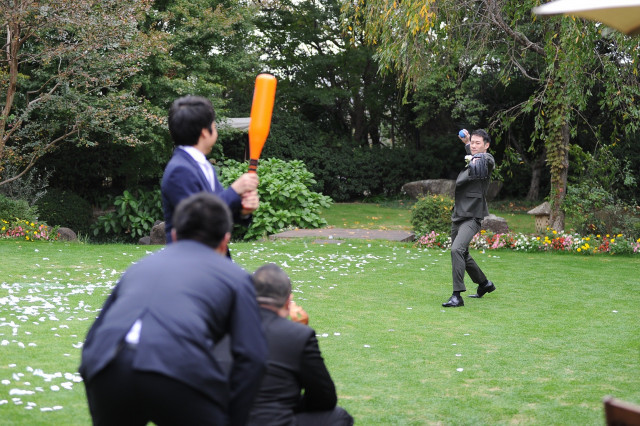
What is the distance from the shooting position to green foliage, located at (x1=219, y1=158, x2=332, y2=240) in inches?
648

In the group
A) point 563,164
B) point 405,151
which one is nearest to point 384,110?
point 405,151

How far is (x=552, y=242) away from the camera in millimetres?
13523

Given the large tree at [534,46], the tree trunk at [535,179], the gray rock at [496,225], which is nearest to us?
the large tree at [534,46]

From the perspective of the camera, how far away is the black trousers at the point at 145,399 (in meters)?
2.31

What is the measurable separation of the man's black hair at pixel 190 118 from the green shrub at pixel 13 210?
500 inches

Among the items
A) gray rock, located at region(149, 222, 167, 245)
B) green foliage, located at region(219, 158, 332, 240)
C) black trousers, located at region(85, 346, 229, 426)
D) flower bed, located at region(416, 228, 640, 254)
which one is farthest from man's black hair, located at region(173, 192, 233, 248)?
gray rock, located at region(149, 222, 167, 245)

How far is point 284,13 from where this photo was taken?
86.9 feet

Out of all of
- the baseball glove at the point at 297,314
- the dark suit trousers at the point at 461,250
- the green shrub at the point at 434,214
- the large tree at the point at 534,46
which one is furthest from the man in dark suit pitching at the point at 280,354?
the green shrub at the point at 434,214

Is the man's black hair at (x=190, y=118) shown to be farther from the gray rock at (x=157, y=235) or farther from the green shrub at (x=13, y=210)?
the gray rock at (x=157, y=235)

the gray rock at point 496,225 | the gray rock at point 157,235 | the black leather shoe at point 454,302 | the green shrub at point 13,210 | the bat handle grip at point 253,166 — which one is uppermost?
the bat handle grip at point 253,166

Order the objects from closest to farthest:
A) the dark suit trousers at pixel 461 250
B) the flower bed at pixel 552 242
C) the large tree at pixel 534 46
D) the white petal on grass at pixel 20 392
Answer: the white petal on grass at pixel 20 392
the dark suit trousers at pixel 461 250
the large tree at pixel 534 46
the flower bed at pixel 552 242

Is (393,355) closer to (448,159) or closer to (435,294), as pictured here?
(435,294)

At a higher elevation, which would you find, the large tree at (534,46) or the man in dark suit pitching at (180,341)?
the large tree at (534,46)

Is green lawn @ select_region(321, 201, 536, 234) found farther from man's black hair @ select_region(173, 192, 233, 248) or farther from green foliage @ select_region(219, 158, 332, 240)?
man's black hair @ select_region(173, 192, 233, 248)
